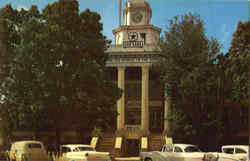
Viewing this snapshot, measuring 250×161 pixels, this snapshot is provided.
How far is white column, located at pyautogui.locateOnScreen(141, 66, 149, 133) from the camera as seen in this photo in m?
18.4

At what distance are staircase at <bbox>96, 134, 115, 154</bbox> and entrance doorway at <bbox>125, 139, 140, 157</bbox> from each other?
2.36ft

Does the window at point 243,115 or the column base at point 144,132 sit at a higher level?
the window at point 243,115

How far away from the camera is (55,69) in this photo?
49.9 feet

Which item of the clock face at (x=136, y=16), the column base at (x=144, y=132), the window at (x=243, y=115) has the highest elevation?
the clock face at (x=136, y=16)

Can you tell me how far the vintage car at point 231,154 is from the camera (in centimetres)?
1389

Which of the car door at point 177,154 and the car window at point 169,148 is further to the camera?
the car window at point 169,148

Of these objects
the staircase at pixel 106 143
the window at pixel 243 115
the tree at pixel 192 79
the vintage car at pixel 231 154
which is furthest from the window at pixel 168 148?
the window at pixel 243 115

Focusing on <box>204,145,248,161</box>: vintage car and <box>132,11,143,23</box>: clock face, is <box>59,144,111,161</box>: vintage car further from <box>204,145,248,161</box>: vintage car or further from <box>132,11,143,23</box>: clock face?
<box>132,11,143,23</box>: clock face

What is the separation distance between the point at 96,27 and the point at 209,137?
6735 mm

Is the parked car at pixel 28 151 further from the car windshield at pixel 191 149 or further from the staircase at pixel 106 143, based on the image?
the car windshield at pixel 191 149

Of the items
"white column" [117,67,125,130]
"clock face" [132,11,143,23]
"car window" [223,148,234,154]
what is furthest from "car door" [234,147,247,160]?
"clock face" [132,11,143,23]

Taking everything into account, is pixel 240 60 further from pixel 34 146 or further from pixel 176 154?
pixel 34 146

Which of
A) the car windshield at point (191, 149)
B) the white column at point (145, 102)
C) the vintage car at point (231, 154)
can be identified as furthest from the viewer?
the white column at point (145, 102)

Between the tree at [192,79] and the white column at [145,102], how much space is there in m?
1.27
